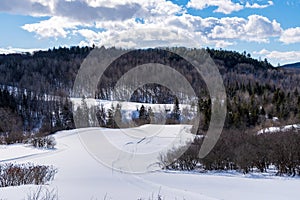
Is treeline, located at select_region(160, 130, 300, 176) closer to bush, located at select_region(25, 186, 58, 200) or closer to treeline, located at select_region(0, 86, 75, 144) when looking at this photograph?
bush, located at select_region(25, 186, 58, 200)

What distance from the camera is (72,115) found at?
54438mm

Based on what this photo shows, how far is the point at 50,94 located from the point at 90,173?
64.9 metres

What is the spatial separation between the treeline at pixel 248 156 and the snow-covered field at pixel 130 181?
0.89 meters

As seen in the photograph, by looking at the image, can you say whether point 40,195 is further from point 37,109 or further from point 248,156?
point 37,109

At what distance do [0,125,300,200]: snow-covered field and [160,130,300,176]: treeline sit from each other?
89 cm

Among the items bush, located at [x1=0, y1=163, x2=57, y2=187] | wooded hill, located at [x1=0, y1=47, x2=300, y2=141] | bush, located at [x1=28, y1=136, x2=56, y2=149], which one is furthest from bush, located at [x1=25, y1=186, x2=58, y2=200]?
wooded hill, located at [x1=0, y1=47, x2=300, y2=141]

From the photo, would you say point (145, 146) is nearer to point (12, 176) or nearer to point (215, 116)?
point (12, 176)

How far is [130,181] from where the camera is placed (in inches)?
423

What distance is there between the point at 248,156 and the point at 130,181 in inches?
240

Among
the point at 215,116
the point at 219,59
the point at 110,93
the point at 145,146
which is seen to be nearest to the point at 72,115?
the point at 110,93

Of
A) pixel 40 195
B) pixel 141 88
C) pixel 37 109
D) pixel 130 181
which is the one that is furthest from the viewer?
pixel 141 88

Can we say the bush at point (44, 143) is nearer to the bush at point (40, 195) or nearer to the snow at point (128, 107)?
the bush at point (40, 195)

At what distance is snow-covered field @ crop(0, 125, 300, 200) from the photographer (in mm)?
7709

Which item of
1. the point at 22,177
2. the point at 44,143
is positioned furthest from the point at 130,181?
the point at 44,143
